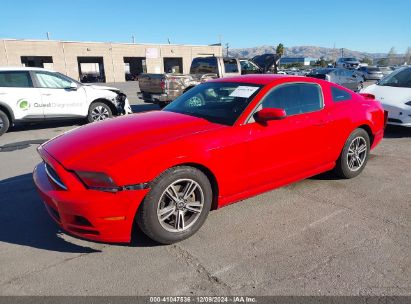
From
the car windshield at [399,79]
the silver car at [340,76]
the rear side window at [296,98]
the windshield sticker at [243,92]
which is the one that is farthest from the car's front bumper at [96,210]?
the silver car at [340,76]

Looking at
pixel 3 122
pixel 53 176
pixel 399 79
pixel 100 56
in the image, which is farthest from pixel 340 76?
pixel 100 56

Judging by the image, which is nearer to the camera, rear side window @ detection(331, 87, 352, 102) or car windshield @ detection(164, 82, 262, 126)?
car windshield @ detection(164, 82, 262, 126)

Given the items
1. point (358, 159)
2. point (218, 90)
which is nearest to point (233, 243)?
point (218, 90)

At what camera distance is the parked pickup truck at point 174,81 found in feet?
34.9

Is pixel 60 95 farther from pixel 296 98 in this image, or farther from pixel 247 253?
pixel 247 253

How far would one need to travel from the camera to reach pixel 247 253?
119 inches

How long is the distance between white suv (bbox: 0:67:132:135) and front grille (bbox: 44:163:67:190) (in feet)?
19.5

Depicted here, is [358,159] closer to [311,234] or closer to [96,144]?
[311,234]

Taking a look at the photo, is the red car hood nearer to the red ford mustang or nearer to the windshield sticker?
the red ford mustang

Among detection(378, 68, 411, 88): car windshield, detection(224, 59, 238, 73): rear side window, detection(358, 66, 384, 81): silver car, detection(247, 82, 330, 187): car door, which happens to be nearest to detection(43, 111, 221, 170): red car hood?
detection(247, 82, 330, 187): car door

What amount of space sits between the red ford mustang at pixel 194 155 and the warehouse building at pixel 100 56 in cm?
3581

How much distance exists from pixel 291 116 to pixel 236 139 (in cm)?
96

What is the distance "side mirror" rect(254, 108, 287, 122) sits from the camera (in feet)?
11.5

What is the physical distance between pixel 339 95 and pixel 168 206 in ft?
9.90
